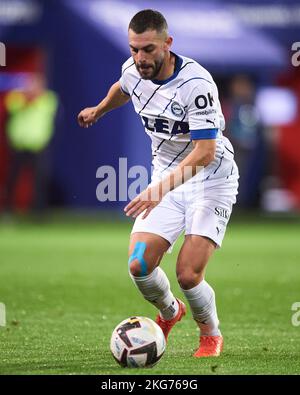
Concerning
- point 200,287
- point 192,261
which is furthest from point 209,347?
point 192,261

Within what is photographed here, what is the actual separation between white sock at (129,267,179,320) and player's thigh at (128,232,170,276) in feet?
0.26

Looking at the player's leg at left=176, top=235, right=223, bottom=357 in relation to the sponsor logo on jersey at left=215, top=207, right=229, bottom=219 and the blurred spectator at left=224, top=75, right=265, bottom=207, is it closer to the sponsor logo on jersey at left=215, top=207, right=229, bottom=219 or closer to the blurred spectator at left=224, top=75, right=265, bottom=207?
the sponsor logo on jersey at left=215, top=207, right=229, bottom=219

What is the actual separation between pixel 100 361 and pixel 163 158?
1.60 metres

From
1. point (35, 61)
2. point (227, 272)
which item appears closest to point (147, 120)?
point (227, 272)

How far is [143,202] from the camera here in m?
6.55

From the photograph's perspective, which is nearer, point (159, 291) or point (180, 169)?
point (180, 169)

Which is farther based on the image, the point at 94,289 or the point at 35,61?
the point at 35,61

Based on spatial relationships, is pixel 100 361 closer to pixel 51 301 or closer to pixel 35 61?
pixel 51 301

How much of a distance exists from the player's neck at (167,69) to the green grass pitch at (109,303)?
6.43ft

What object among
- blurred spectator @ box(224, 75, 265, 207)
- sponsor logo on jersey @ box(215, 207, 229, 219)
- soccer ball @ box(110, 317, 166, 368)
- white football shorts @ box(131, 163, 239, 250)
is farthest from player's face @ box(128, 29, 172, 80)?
blurred spectator @ box(224, 75, 265, 207)

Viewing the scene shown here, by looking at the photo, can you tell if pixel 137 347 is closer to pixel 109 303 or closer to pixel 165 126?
pixel 165 126

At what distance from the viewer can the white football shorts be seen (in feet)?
23.9

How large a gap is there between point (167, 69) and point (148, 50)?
328 millimetres

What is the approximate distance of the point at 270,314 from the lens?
9.46 metres
